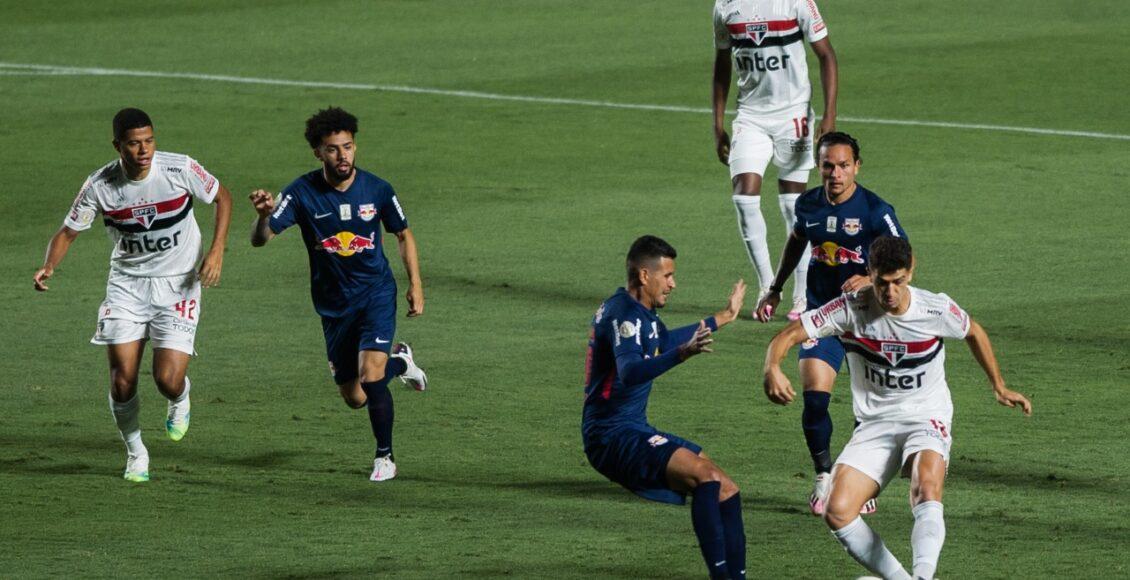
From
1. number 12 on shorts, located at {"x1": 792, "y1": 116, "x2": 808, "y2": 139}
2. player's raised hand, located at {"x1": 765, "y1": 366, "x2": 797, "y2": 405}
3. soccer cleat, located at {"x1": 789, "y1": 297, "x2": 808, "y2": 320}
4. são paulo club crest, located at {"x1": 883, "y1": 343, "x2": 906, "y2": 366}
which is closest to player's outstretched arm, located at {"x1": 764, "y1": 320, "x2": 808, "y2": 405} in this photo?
player's raised hand, located at {"x1": 765, "y1": 366, "x2": 797, "y2": 405}

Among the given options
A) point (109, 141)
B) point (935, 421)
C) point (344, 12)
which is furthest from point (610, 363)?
point (344, 12)

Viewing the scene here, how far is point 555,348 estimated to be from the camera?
13297 mm

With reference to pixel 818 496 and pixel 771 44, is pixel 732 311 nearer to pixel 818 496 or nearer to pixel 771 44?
pixel 818 496

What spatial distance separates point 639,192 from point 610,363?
35.4 ft

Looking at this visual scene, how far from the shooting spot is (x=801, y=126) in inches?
556

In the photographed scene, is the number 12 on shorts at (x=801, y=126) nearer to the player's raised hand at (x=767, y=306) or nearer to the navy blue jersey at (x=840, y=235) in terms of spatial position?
the navy blue jersey at (x=840, y=235)

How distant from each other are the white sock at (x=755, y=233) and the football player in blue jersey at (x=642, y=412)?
5.38 meters

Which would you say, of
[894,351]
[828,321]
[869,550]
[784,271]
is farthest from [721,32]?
[869,550]

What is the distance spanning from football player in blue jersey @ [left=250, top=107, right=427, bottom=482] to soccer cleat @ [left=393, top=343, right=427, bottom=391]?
298 millimetres

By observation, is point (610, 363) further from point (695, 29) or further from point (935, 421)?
point (695, 29)

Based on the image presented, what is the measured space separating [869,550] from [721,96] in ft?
22.6

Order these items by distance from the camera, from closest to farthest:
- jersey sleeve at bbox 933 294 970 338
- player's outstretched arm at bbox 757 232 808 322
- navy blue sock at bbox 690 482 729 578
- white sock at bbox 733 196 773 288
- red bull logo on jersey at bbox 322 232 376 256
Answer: navy blue sock at bbox 690 482 729 578, jersey sleeve at bbox 933 294 970 338, player's outstretched arm at bbox 757 232 808 322, red bull logo on jersey at bbox 322 232 376 256, white sock at bbox 733 196 773 288

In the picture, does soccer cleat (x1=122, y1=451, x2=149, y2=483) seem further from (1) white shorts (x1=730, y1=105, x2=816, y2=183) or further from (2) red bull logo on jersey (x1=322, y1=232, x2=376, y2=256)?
(1) white shorts (x1=730, y1=105, x2=816, y2=183)

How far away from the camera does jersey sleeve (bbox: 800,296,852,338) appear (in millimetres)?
8484
